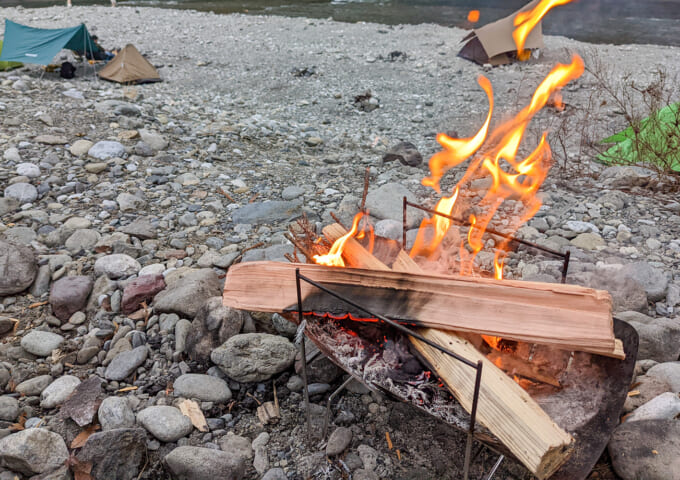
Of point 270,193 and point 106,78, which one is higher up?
point 106,78

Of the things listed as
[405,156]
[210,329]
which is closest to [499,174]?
[210,329]

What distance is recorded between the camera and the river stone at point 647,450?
73.4 inches

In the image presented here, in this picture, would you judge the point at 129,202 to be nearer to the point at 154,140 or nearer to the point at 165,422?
the point at 154,140

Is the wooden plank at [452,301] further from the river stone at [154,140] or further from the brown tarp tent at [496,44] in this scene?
the brown tarp tent at [496,44]

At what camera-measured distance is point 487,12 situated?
732 inches

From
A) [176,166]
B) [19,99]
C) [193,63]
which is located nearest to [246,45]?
[193,63]

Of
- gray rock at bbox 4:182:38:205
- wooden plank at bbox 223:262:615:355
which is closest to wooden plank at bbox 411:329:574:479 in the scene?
wooden plank at bbox 223:262:615:355

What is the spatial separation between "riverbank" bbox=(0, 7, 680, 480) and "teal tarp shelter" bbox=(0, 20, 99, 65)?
319 mm

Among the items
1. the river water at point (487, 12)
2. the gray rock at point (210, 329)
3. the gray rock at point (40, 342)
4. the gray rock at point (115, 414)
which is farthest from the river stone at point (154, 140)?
the river water at point (487, 12)

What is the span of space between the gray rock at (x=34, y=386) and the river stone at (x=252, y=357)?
A: 88 centimetres

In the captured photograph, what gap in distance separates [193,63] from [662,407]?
10229 millimetres

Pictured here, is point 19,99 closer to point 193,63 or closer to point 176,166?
point 176,166

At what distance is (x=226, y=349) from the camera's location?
252 centimetres

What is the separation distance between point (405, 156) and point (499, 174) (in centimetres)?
275
